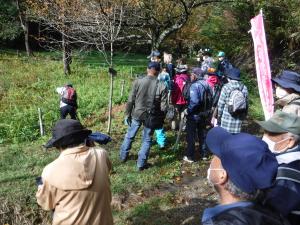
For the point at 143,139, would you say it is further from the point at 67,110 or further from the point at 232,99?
the point at 67,110

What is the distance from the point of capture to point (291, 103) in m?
4.80

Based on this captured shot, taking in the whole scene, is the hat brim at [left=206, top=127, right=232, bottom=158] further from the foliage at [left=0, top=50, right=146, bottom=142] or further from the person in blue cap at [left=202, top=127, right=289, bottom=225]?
the foliage at [left=0, top=50, right=146, bottom=142]

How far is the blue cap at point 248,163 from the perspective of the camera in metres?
1.99

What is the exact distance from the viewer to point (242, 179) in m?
2.01

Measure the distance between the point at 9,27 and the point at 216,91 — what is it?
30433 millimetres

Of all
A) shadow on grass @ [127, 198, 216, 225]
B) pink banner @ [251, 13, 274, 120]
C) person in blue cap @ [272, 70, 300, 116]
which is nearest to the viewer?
person in blue cap @ [272, 70, 300, 116]

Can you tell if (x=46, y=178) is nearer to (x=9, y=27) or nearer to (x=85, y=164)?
(x=85, y=164)

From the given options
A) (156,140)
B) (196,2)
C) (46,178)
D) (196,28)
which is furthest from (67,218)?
(196,28)

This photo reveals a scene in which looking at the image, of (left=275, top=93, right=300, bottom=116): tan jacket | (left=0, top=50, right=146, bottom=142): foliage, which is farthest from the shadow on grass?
(left=0, top=50, right=146, bottom=142): foliage

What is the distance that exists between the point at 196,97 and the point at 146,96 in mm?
Answer: 919

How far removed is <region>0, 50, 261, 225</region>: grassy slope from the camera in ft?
20.5

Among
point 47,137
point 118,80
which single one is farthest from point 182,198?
point 118,80

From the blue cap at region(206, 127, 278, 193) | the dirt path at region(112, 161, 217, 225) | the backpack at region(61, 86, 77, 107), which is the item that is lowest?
the dirt path at region(112, 161, 217, 225)

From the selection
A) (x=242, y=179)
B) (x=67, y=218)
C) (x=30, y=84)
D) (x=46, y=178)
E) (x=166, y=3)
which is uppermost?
(x=166, y=3)
